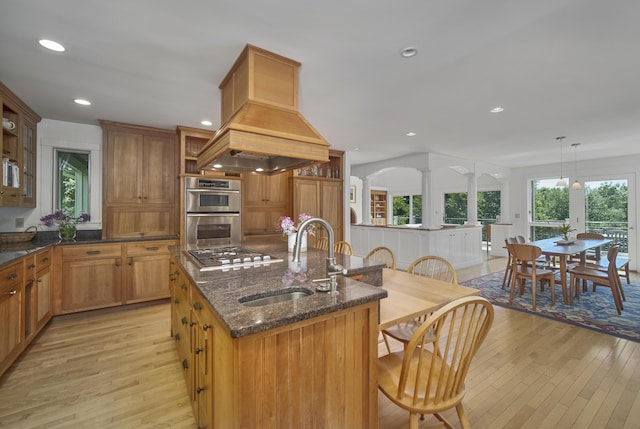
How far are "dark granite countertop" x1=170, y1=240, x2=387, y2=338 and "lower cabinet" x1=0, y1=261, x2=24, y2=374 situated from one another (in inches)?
49.7

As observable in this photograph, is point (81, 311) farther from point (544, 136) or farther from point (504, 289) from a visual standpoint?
point (544, 136)

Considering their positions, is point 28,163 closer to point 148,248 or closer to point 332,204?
point 148,248

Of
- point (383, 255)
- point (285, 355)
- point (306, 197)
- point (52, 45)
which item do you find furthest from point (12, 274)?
point (306, 197)

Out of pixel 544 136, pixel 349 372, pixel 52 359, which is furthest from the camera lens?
pixel 544 136

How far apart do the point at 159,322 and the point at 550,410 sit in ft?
11.8

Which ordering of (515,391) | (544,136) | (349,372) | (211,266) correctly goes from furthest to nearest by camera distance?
→ 1. (544,136)
2. (515,391)
3. (211,266)
4. (349,372)

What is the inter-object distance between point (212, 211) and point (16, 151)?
2049mm

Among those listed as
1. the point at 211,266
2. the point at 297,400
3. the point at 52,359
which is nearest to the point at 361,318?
the point at 297,400

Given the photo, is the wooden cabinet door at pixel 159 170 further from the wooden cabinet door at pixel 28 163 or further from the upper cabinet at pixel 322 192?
the upper cabinet at pixel 322 192

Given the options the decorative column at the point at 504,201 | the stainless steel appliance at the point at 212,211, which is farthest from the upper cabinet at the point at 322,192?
the decorative column at the point at 504,201

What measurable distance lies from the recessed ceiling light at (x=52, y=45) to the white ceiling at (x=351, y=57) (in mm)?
41

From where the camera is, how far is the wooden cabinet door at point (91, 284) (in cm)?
330

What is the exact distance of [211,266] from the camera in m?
1.87

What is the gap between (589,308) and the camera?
374cm
